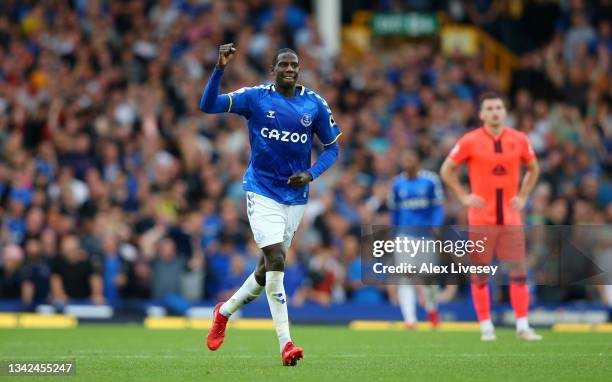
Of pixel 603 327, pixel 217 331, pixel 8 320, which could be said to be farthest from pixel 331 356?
pixel 8 320

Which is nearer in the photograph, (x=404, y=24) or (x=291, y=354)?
(x=291, y=354)

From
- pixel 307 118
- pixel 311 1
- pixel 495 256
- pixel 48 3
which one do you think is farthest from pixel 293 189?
pixel 311 1

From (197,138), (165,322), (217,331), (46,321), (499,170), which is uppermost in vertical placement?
(197,138)

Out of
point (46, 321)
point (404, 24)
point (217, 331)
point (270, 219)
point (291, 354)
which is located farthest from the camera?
point (404, 24)

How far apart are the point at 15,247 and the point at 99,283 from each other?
155cm

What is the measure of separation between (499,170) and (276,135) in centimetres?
391

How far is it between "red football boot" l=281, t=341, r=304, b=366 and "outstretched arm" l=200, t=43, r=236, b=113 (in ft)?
7.07

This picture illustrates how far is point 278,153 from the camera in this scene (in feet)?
36.4

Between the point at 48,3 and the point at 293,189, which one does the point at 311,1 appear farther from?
the point at 293,189

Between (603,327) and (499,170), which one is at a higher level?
(499,170)

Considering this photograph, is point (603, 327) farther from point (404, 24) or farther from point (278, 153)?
point (404, 24)

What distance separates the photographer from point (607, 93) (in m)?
26.2

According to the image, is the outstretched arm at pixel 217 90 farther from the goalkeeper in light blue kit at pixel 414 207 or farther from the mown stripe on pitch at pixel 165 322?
the mown stripe on pitch at pixel 165 322

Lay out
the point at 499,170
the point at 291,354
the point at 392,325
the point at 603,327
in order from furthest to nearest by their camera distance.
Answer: the point at 392,325 < the point at 603,327 < the point at 499,170 < the point at 291,354
